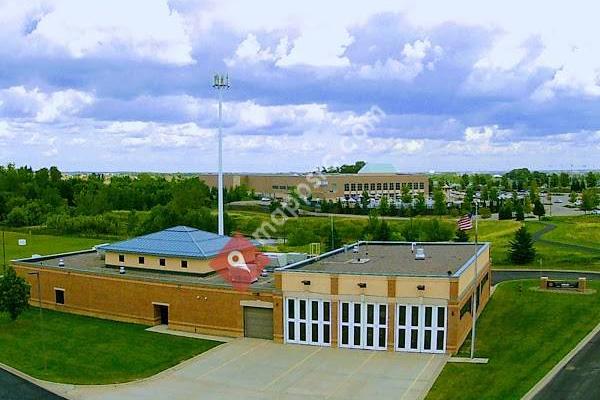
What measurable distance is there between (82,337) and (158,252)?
8.88m

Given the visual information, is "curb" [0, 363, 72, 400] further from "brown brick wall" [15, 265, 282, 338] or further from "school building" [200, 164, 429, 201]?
"school building" [200, 164, 429, 201]

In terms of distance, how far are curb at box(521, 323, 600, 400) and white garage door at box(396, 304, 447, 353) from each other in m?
6.17

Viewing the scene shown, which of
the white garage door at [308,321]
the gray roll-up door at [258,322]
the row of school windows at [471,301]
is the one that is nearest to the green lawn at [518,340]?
the row of school windows at [471,301]

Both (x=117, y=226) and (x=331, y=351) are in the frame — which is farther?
(x=117, y=226)

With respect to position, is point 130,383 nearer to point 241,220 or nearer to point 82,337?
point 82,337

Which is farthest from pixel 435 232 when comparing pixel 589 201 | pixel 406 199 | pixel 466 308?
pixel 589 201

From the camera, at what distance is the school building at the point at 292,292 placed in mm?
35531

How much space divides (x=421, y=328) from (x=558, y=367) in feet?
24.9

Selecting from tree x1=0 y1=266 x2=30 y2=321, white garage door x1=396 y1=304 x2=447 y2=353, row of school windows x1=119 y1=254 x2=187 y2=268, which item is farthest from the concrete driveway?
tree x1=0 y1=266 x2=30 y2=321

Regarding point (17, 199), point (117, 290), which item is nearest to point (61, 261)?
point (117, 290)

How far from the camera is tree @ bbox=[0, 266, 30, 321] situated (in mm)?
42062

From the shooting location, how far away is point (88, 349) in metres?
37.2

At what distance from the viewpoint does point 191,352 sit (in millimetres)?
36688

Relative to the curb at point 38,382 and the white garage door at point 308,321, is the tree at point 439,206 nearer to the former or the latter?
the white garage door at point 308,321
